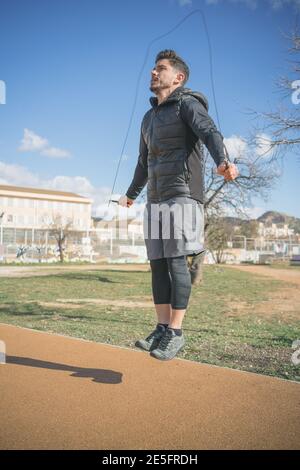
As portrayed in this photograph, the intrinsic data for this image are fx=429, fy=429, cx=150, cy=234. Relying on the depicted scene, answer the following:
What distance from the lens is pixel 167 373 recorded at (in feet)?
10.7

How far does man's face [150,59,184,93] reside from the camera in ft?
10.6

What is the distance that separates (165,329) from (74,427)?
3.66 ft

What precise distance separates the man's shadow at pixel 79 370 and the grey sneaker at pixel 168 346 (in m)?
0.38

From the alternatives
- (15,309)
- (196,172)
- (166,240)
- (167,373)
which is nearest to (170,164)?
(196,172)

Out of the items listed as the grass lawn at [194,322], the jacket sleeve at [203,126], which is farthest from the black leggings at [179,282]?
the grass lawn at [194,322]

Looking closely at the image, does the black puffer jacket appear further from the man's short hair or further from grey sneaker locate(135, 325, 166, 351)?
grey sneaker locate(135, 325, 166, 351)

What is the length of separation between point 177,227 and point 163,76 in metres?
1.16

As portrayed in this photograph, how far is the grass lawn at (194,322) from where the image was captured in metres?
4.31

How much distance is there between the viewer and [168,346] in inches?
117

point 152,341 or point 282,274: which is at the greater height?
point 152,341

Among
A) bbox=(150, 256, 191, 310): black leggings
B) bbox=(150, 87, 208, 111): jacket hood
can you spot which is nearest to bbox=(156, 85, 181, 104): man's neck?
bbox=(150, 87, 208, 111): jacket hood

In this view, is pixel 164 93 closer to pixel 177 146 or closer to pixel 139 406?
pixel 177 146

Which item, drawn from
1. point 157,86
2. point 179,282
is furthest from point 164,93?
point 179,282

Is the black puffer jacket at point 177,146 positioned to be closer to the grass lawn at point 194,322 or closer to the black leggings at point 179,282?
the black leggings at point 179,282
